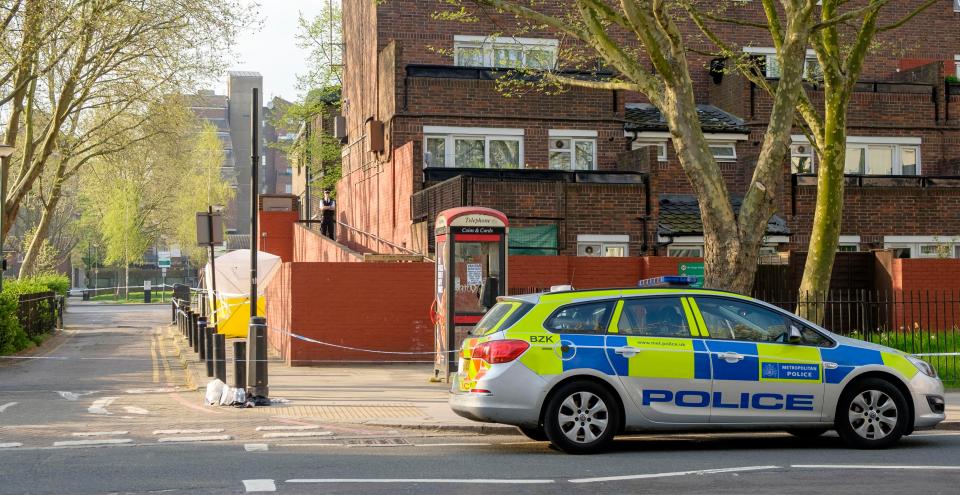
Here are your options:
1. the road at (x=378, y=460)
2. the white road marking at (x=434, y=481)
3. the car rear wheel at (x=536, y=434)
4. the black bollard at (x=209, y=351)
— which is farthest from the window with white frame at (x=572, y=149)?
the white road marking at (x=434, y=481)

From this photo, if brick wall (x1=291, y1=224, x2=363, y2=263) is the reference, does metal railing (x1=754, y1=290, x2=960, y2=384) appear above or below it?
below

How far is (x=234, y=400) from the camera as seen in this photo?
15.2m

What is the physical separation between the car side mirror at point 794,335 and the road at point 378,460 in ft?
3.67

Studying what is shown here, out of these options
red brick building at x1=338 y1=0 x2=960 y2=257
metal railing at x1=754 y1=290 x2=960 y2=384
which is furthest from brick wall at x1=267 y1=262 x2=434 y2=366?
metal railing at x1=754 y1=290 x2=960 y2=384

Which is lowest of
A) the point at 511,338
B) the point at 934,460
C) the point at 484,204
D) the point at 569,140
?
the point at 934,460

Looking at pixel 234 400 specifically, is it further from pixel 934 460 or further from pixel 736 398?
pixel 934 460

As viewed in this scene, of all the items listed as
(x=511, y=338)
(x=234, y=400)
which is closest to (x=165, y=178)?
(x=234, y=400)

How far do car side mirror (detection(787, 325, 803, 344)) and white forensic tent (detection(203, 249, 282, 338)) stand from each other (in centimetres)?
1900

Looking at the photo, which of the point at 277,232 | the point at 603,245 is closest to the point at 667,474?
the point at 603,245

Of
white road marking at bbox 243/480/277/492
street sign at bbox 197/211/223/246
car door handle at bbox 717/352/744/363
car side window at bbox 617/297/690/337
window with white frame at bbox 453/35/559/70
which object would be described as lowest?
white road marking at bbox 243/480/277/492

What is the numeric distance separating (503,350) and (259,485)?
2924 mm

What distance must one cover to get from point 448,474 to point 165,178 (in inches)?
2703

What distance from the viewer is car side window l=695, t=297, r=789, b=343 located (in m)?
11.4

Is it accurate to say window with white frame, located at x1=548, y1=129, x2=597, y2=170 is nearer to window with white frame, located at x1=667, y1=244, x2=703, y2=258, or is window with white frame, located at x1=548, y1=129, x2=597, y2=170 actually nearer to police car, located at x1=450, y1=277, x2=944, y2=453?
window with white frame, located at x1=667, y1=244, x2=703, y2=258
